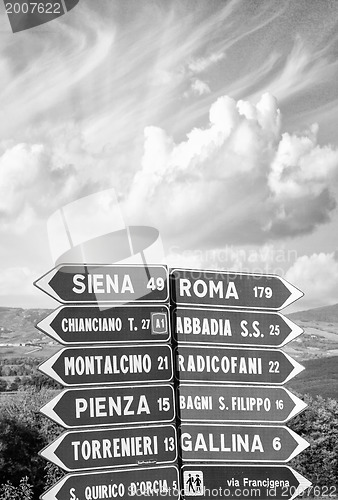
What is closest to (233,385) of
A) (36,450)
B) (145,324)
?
(145,324)

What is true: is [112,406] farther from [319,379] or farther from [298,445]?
[319,379]

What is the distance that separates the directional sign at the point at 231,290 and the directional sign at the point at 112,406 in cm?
120

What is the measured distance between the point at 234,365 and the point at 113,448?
1.84 meters

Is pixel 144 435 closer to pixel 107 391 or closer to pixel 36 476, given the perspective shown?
pixel 107 391

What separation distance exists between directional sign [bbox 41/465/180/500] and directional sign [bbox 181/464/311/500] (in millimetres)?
203

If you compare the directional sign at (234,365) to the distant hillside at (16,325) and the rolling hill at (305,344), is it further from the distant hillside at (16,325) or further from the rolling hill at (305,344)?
the distant hillside at (16,325)

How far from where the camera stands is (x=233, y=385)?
28.4 ft

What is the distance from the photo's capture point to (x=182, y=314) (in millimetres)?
8570

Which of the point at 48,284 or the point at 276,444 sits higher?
the point at 48,284

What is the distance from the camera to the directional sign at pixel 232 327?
8.57m

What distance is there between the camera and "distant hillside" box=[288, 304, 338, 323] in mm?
55406

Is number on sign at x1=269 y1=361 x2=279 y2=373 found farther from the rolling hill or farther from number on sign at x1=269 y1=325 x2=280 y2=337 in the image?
the rolling hill

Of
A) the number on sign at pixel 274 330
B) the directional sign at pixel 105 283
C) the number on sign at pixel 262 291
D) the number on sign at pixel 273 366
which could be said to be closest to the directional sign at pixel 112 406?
the directional sign at pixel 105 283

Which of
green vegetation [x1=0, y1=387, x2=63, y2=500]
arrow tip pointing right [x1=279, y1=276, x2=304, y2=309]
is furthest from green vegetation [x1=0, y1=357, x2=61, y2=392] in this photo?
arrow tip pointing right [x1=279, y1=276, x2=304, y2=309]
